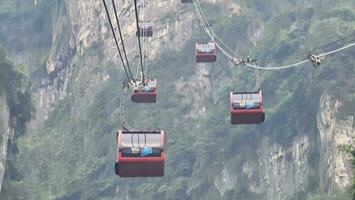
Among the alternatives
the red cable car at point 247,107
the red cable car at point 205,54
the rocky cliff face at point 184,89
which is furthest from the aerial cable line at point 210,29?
the red cable car at point 247,107

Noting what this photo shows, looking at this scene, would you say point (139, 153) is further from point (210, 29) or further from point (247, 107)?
point (210, 29)

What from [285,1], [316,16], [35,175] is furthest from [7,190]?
[285,1]

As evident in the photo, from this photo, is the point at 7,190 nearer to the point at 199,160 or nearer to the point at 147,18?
the point at 199,160

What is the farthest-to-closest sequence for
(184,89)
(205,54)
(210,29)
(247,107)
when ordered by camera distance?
(184,89)
(210,29)
(205,54)
(247,107)

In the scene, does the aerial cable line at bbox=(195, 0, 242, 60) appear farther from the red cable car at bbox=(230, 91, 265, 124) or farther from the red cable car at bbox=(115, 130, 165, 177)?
the red cable car at bbox=(115, 130, 165, 177)

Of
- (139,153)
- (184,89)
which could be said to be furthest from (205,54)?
(139,153)
